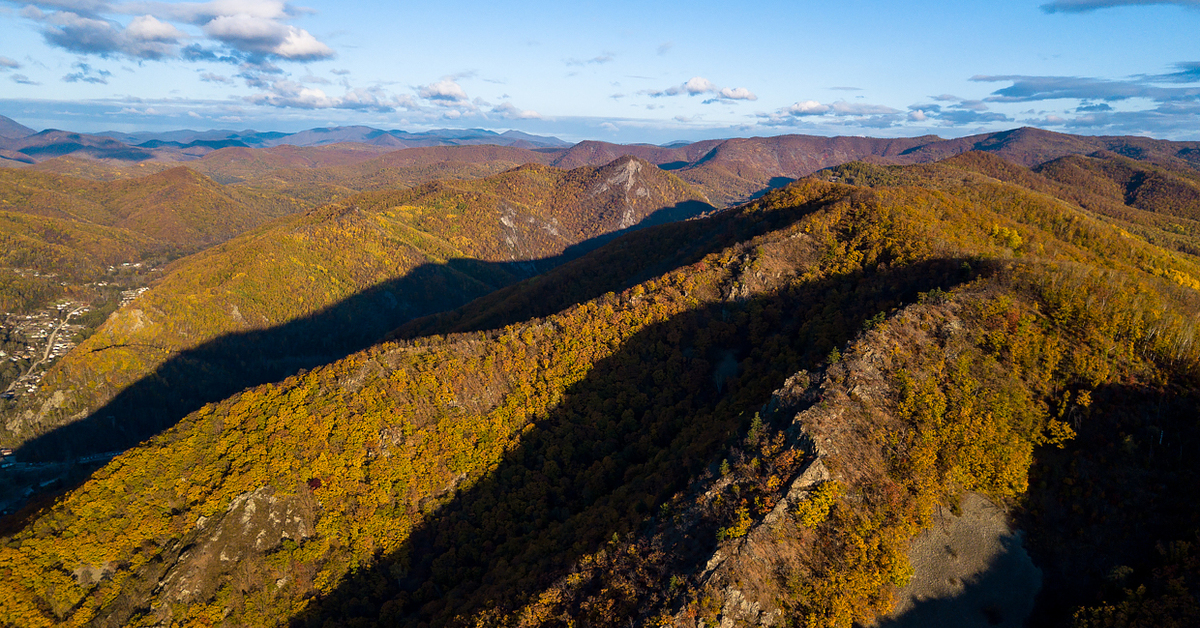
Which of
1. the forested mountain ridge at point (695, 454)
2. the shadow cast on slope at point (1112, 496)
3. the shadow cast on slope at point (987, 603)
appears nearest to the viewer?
the shadow cast on slope at point (1112, 496)

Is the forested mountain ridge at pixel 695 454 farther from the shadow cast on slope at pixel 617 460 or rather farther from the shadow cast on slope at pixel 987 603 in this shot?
the shadow cast on slope at pixel 987 603

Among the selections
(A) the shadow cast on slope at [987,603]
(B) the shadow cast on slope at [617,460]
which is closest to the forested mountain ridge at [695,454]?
(B) the shadow cast on slope at [617,460]

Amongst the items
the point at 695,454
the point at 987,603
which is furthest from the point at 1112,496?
the point at 695,454

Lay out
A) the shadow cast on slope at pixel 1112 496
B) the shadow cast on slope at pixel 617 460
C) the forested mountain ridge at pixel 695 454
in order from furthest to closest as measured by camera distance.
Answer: the shadow cast on slope at pixel 617 460 → the forested mountain ridge at pixel 695 454 → the shadow cast on slope at pixel 1112 496

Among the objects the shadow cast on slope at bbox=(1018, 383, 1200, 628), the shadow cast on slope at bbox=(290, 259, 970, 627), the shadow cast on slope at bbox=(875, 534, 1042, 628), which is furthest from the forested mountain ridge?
the shadow cast on slope at bbox=(875, 534, 1042, 628)

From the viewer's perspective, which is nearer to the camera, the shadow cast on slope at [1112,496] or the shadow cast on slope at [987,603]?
the shadow cast on slope at [1112,496]

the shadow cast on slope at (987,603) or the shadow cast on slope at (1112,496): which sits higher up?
the shadow cast on slope at (1112,496)

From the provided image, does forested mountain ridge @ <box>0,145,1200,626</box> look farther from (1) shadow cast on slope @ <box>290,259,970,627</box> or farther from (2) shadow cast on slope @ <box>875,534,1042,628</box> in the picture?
(2) shadow cast on slope @ <box>875,534,1042,628</box>
